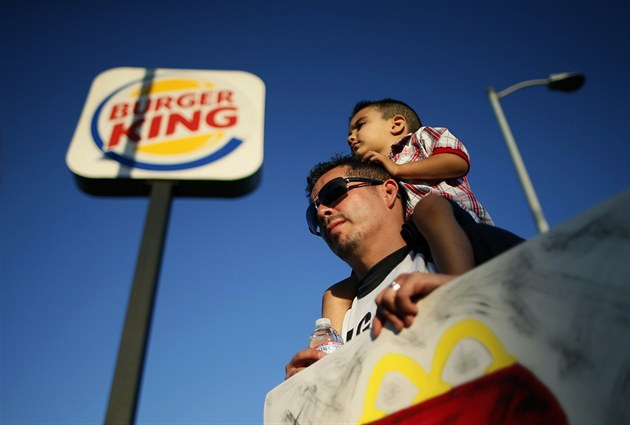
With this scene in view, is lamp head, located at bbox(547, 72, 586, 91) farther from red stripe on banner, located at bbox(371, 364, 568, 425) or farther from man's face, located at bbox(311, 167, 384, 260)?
red stripe on banner, located at bbox(371, 364, 568, 425)

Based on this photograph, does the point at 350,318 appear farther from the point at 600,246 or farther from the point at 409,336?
the point at 600,246

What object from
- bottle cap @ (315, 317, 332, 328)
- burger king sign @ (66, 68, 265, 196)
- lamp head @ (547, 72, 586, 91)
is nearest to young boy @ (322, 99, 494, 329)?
bottle cap @ (315, 317, 332, 328)

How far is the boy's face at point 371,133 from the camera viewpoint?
324 centimetres

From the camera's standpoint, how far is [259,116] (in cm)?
157

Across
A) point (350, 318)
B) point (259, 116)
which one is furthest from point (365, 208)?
point (259, 116)

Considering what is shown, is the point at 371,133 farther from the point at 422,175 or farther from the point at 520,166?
the point at 520,166

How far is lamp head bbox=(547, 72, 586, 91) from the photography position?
6.43 meters

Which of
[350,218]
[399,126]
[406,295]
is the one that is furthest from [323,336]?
[399,126]

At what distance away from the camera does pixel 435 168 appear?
7.62ft

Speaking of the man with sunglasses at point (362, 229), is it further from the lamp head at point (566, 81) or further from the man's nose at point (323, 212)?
the lamp head at point (566, 81)

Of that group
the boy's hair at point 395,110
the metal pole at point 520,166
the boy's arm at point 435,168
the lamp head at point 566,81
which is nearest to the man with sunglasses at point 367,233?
the boy's arm at point 435,168

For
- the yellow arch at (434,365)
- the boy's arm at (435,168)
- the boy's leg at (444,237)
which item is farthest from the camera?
the boy's arm at (435,168)

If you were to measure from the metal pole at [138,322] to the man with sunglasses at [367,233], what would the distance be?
755 millimetres

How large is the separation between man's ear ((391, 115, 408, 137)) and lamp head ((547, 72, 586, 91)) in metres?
4.70
